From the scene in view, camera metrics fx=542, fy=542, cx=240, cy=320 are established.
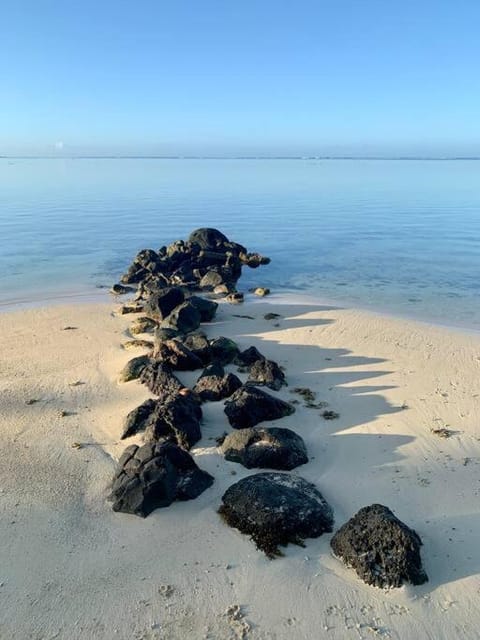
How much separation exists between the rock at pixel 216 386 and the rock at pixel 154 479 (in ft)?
9.72

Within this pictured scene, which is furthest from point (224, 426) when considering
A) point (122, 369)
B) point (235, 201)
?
point (235, 201)

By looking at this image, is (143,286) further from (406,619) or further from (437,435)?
(406,619)

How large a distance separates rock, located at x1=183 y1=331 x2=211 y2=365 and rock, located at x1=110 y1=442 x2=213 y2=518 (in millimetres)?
5179

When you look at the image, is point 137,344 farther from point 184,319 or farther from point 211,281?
point 211,281

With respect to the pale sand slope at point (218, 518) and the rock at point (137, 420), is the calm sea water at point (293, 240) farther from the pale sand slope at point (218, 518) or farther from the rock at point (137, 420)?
the rock at point (137, 420)

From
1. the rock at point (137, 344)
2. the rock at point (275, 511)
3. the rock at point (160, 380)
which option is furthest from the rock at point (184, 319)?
the rock at point (275, 511)

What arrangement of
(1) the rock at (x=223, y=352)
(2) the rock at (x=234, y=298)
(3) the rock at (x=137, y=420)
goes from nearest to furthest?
(3) the rock at (x=137, y=420) → (1) the rock at (x=223, y=352) → (2) the rock at (x=234, y=298)

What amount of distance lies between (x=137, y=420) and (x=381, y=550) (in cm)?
538

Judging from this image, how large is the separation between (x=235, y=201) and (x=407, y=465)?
5741 cm

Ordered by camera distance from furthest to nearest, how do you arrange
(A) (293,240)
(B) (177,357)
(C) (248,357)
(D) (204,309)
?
(A) (293,240), (D) (204,309), (C) (248,357), (B) (177,357)

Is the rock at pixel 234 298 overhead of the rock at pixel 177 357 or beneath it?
beneath

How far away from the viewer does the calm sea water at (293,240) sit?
2405cm

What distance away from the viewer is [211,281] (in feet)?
79.9

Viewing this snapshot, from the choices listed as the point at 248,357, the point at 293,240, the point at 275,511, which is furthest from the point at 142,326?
the point at 293,240
